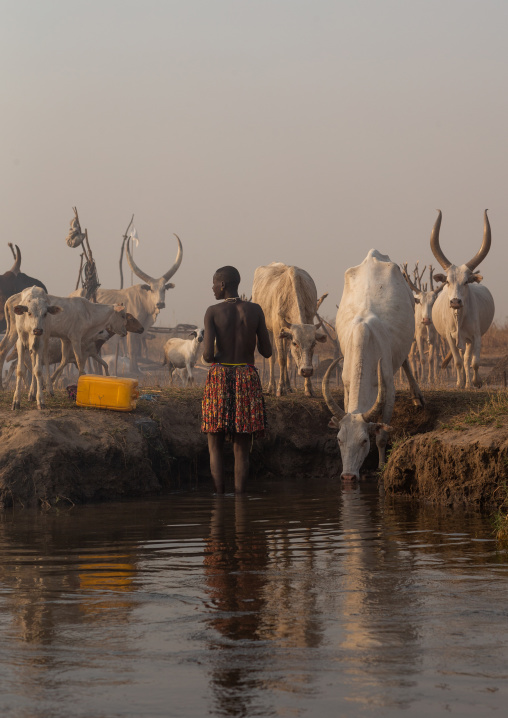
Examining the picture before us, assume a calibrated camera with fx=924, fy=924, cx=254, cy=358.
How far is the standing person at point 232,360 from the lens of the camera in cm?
887

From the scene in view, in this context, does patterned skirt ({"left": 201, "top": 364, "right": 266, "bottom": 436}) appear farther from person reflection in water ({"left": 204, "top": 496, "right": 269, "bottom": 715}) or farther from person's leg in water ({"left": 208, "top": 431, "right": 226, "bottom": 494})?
person reflection in water ({"left": 204, "top": 496, "right": 269, "bottom": 715})

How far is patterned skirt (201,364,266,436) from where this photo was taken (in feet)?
29.1

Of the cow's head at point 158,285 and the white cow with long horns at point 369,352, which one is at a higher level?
the cow's head at point 158,285

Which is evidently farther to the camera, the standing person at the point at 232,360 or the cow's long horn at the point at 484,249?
the cow's long horn at the point at 484,249

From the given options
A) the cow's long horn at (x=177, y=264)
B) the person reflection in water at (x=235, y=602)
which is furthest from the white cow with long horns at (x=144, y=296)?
the person reflection in water at (x=235, y=602)

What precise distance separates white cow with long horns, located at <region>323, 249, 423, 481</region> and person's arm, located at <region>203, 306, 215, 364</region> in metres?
1.65

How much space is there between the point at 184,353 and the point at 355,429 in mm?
10434

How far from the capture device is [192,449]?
1151 cm

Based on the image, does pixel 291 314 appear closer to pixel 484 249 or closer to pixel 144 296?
pixel 484 249

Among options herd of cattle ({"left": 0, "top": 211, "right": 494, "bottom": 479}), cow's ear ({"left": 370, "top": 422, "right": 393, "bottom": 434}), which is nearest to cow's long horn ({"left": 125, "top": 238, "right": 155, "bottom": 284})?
herd of cattle ({"left": 0, "top": 211, "right": 494, "bottom": 479})

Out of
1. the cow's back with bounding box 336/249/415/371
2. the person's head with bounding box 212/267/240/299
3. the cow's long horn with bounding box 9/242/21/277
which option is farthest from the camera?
the cow's long horn with bounding box 9/242/21/277

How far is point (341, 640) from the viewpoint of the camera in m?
3.64

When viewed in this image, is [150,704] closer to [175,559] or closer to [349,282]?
[175,559]

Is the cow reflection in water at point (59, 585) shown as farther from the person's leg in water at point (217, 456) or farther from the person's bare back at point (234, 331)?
the person's bare back at point (234, 331)
